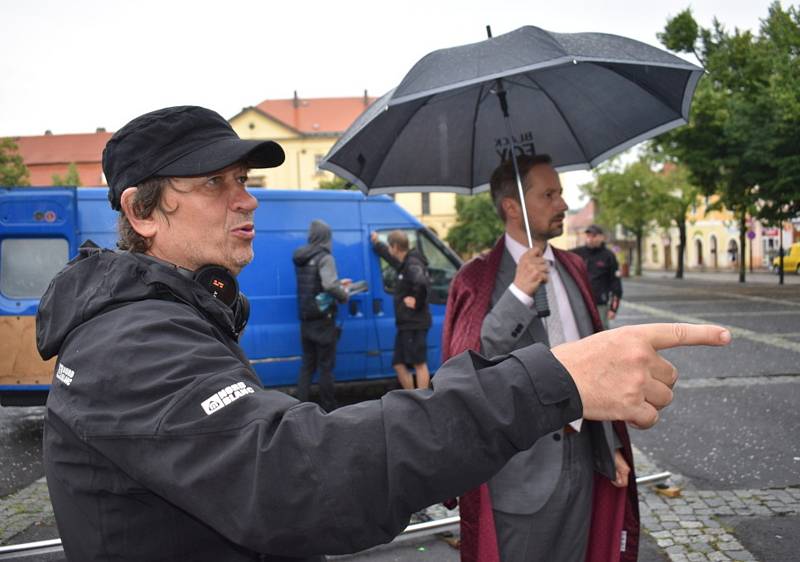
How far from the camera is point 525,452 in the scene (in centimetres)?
268

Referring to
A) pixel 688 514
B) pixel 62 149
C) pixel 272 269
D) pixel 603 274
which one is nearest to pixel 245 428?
pixel 688 514

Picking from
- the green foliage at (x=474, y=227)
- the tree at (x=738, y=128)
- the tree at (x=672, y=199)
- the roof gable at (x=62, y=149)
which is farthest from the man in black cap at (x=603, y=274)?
the roof gable at (x=62, y=149)

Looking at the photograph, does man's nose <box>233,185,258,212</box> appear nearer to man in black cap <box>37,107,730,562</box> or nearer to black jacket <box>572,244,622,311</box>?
man in black cap <box>37,107,730,562</box>

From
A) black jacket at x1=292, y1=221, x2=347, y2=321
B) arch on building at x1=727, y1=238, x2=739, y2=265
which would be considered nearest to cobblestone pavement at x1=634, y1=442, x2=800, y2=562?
black jacket at x1=292, y1=221, x2=347, y2=321

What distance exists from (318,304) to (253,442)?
645cm

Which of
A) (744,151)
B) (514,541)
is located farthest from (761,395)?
(744,151)

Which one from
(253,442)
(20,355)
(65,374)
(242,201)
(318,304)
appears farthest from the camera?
(318,304)

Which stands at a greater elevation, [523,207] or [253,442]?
[523,207]

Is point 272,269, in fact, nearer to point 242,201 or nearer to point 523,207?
point 523,207

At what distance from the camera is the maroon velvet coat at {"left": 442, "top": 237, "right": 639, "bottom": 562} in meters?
2.64

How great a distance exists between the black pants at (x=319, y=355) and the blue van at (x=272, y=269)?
455 mm

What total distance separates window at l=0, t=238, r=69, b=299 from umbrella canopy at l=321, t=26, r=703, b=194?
185 inches

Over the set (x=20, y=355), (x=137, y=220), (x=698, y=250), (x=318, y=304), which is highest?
(x=137, y=220)

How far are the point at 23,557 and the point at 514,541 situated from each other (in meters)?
3.21
